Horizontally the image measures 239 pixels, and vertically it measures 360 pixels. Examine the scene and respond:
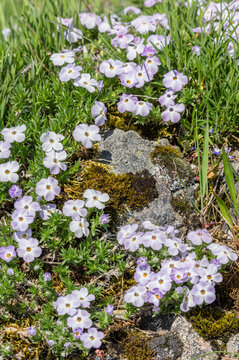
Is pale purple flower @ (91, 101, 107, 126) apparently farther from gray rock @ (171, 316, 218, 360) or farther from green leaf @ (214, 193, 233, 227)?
gray rock @ (171, 316, 218, 360)

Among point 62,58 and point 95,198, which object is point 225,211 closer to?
point 95,198

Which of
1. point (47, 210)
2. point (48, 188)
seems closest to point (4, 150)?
point (48, 188)

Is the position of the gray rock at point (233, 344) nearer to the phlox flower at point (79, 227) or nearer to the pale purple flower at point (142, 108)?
the phlox flower at point (79, 227)

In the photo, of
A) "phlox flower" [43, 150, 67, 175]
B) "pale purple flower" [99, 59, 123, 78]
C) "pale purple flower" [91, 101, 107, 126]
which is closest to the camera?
"phlox flower" [43, 150, 67, 175]

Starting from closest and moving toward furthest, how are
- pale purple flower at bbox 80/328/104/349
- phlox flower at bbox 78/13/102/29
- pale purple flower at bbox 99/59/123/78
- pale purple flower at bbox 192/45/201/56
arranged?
pale purple flower at bbox 80/328/104/349 → pale purple flower at bbox 99/59/123/78 → pale purple flower at bbox 192/45/201/56 → phlox flower at bbox 78/13/102/29

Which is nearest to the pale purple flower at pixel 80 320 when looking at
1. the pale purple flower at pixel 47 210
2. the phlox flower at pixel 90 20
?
the pale purple flower at pixel 47 210

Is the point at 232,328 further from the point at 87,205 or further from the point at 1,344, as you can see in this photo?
the point at 1,344

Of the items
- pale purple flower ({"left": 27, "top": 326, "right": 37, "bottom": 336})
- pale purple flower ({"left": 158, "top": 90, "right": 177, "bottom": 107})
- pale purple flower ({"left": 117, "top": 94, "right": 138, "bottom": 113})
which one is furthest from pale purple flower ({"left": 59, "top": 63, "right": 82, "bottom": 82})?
pale purple flower ({"left": 27, "top": 326, "right": 37, "bottom": 336})
